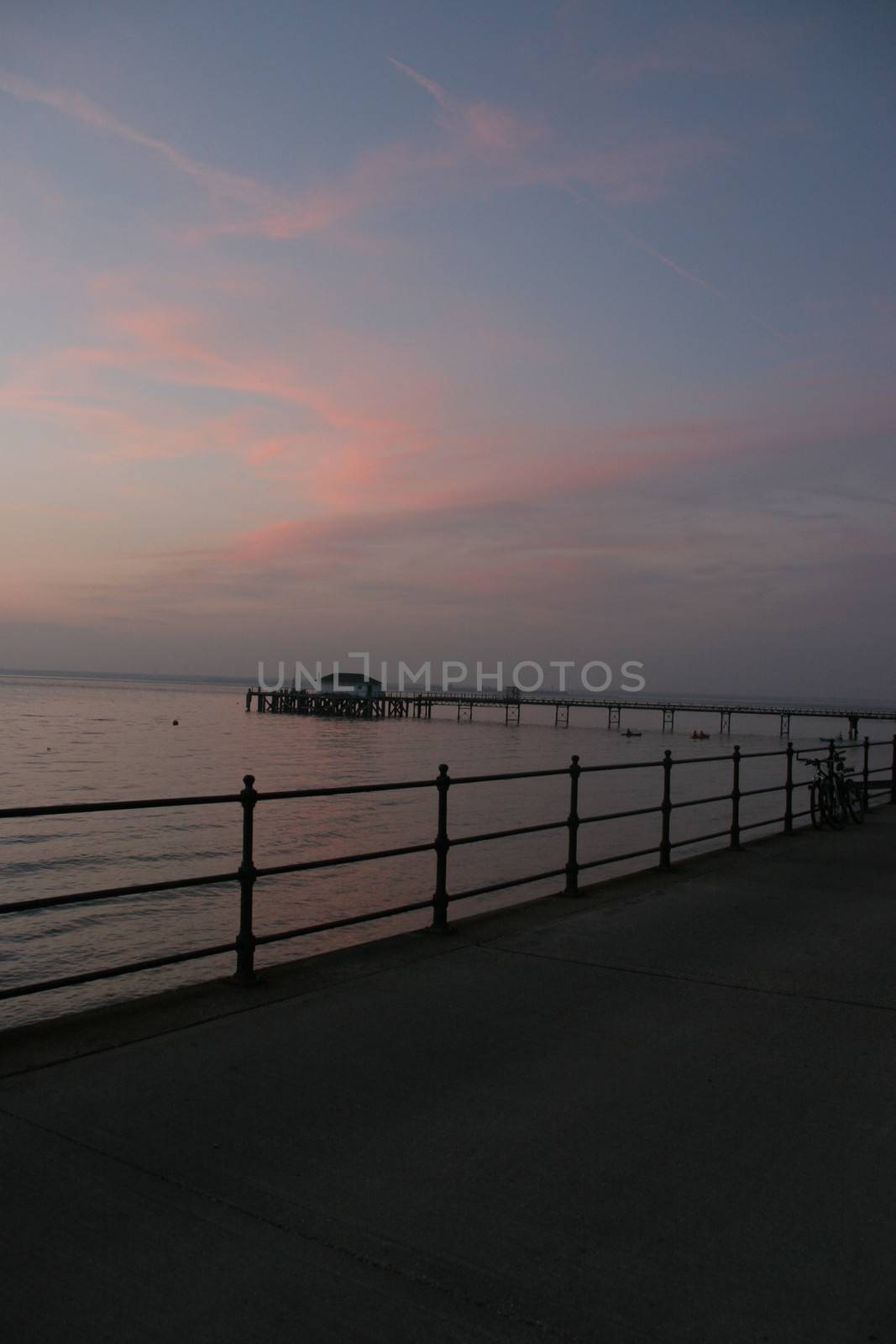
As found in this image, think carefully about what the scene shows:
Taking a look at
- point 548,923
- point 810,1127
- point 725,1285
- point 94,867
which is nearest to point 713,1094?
point 810,1127

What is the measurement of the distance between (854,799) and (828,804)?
1001 mm

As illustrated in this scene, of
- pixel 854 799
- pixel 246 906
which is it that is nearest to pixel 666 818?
pixel 246 906

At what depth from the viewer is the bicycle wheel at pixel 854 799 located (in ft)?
49.8

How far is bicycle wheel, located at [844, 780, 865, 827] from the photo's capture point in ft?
49.8

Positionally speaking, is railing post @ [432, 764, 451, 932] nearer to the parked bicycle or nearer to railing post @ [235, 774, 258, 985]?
railing post @ [235, 774, 258, 985]

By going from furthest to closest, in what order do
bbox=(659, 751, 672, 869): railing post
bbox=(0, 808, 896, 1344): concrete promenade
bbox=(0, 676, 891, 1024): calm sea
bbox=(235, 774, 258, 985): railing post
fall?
bbox=(0, 676, 891, 1024): calm sea → bbox=(659, 751, 672, 869): railing post → bbox=(235, 774, 258, 985): railing post → bbox=(0, 808, 896, 1344): concrete promenade

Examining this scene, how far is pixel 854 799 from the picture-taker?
15.5 m

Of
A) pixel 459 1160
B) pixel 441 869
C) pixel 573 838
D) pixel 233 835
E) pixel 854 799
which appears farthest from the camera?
pixel 233 835

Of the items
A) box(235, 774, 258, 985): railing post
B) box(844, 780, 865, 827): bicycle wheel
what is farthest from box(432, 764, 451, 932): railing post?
box(844, 780, 865, 827): bicycle wheel

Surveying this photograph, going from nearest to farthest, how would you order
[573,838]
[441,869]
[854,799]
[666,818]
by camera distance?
[441,869] < [573,838] < [666,818] < [854,799]

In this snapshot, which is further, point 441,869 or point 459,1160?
point 441,869

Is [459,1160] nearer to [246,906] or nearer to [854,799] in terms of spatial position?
[246,906]

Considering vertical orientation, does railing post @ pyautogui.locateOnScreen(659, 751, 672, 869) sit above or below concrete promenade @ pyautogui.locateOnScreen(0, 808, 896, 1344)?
above

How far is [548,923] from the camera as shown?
26.1ft
